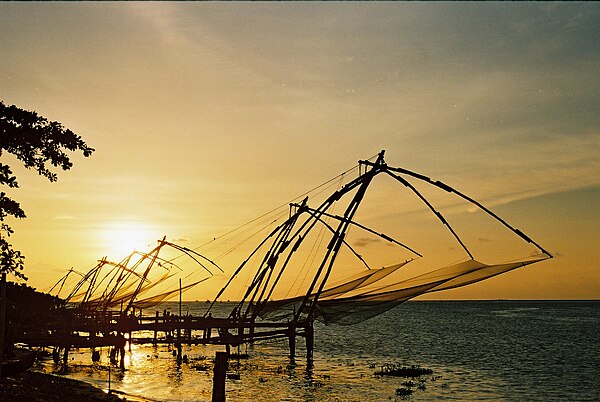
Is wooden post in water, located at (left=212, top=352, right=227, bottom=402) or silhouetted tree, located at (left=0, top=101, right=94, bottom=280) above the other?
silhouetted tree, located at (left=0, top=101, right=94, bottom=280)

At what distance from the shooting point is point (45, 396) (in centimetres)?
1183

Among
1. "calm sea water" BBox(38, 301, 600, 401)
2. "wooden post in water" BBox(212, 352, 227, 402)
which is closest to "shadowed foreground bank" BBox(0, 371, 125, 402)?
"wooden post in water" BBox(212, 352, 227, 402)

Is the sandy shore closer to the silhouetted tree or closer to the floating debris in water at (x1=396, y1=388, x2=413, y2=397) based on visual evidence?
the silhouetted tree

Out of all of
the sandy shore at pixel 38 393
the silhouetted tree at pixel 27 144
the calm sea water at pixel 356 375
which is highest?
the silhouetted tree at pixel 27 144

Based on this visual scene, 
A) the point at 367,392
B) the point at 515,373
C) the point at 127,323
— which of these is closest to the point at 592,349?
the point at 515,373

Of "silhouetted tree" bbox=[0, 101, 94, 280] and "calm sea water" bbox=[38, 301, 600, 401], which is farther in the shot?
"calm sea water" bbox=[38, 301, 600, 401]

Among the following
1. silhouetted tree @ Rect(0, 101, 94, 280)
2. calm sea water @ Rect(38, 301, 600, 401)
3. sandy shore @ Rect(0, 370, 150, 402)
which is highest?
silhouetted tree @ Rect(0, 101, 94, 280)

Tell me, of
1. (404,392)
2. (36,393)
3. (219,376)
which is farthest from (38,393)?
(404,392)

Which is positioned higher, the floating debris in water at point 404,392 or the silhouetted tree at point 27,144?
the silhouetted tree at point 27,144

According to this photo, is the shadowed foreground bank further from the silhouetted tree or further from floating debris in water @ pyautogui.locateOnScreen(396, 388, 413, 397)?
floating debris in water @ pyautogui.locateOnScreen(396, 388, 413, 397)

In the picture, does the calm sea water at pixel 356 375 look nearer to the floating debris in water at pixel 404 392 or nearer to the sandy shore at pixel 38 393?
the floating debris in water at pixel 404 392

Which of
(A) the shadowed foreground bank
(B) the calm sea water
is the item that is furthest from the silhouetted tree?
(B) the calm sea water

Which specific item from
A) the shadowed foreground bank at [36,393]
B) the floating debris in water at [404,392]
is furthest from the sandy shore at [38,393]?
the floating debris in water at [404,392]

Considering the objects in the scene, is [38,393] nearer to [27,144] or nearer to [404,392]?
[27,144]
